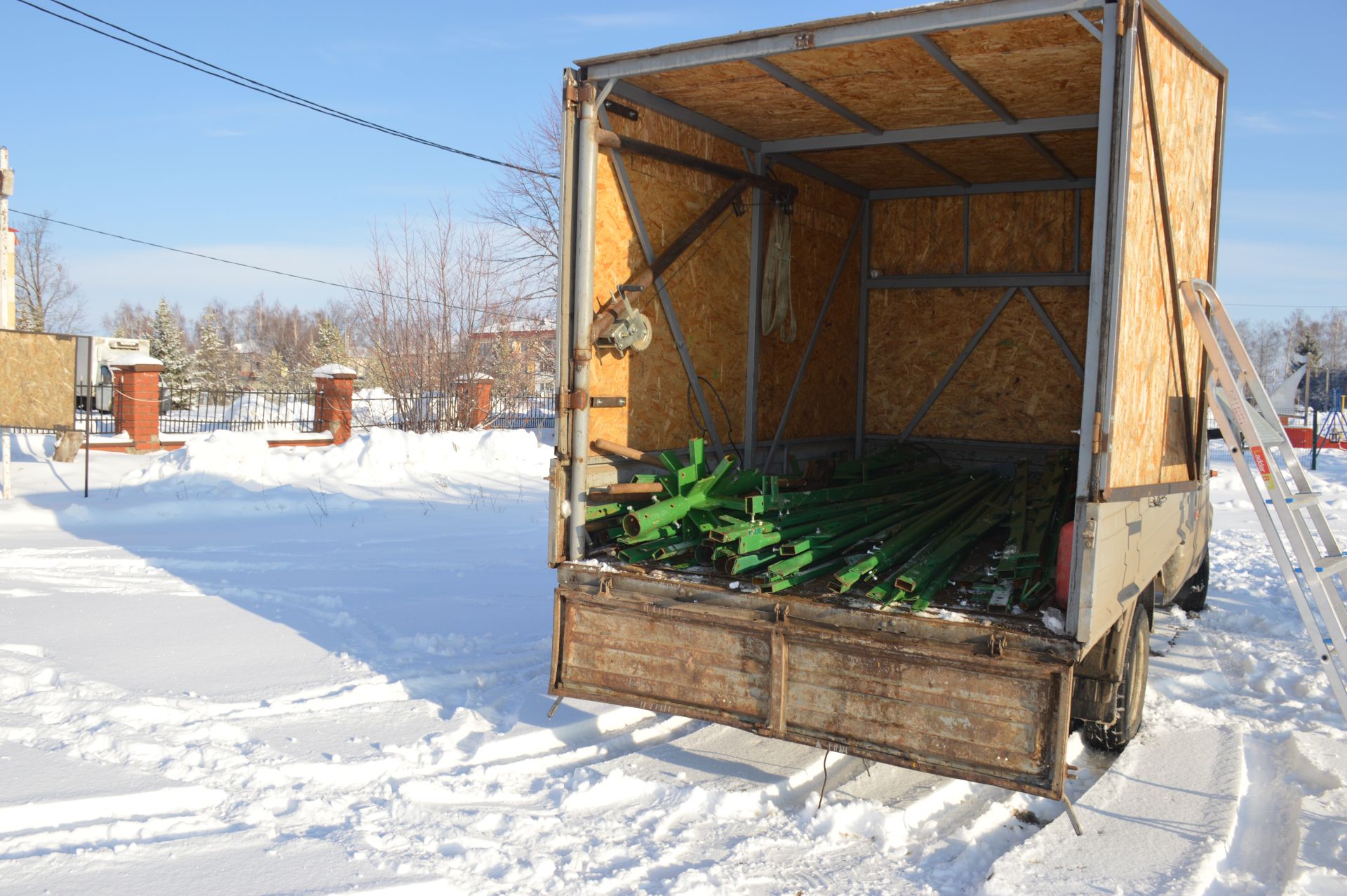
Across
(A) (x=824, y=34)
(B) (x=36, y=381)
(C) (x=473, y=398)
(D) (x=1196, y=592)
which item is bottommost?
(D) (x=1196, y=592)

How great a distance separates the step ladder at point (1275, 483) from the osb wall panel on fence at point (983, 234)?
10.5 ft

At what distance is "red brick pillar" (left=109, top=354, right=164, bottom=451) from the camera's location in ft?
58.2

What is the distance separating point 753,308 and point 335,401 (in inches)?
631

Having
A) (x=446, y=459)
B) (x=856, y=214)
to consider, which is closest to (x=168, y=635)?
(x=856, y=214)

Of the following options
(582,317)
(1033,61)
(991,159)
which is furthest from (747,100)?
(991,159)

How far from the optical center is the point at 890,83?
572cm

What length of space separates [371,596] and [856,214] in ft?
18.1

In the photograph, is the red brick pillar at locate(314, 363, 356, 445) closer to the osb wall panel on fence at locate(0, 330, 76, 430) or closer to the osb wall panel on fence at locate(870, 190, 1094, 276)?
the osb wall panel on fence at locate(0, 330, 76, 430)

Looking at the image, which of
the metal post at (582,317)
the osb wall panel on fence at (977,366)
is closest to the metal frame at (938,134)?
the osb wall panel on fence at (977,366)

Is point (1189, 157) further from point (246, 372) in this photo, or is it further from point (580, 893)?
point (246, 372)

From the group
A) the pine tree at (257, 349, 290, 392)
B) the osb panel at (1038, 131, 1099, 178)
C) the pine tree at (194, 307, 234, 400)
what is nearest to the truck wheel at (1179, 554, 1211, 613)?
the osb panel at (1038, 131, 1099, 178)

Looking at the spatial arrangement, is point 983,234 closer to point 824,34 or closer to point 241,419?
point 824,34

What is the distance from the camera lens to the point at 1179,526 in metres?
6.12

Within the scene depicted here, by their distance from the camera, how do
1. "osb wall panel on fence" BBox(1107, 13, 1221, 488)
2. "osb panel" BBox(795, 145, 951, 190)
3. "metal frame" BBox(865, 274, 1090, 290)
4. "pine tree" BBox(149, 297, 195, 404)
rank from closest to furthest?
"osb wall panel on fence" BBox(1107, 13, 1221, 488) → "osb panel" BBox(795, 145, 951, 190) → "metal frame" BBox(865, 274, 1090, 290) → "pine tree" BBox(149, 297, 195, 404)
